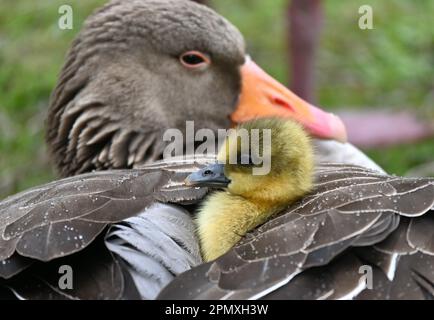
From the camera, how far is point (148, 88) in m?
4.30

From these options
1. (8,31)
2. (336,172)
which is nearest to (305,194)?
(336,172)

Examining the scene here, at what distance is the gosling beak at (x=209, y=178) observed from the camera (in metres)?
2.94

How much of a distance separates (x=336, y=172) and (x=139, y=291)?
36.1 inches

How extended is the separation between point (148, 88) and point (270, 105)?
540 mm

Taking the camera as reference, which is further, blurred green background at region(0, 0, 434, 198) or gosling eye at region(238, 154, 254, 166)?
blurred green background at region(0, 0, 434, 198)

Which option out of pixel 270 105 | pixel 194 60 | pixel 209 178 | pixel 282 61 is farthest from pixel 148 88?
pixel 282 61

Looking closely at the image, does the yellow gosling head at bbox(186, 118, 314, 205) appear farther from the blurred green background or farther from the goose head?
the blurred green background

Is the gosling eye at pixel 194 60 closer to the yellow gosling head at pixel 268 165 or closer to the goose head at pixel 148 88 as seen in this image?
the goose head at pixel 148 88

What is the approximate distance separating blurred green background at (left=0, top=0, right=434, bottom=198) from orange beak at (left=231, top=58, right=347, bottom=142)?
1.71m

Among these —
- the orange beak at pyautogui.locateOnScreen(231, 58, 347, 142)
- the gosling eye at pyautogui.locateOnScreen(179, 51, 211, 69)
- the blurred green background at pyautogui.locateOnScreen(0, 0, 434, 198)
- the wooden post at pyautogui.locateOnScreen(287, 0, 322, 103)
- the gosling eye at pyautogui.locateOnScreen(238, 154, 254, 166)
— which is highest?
the gosling eye at pyautogui.locateOnScreen(238, 154, 254, 166)

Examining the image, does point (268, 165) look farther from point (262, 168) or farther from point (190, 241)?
point (190, 241)

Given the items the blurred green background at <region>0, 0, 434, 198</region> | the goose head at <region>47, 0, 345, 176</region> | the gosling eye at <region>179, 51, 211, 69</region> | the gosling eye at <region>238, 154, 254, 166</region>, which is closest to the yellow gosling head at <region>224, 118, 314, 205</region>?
the gosling eye at <region>238, 154, 254, 166</region>

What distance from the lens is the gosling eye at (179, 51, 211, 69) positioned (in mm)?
4305

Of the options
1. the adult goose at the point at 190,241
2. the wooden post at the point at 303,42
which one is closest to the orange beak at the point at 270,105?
the adult goose at the point at 190,241
